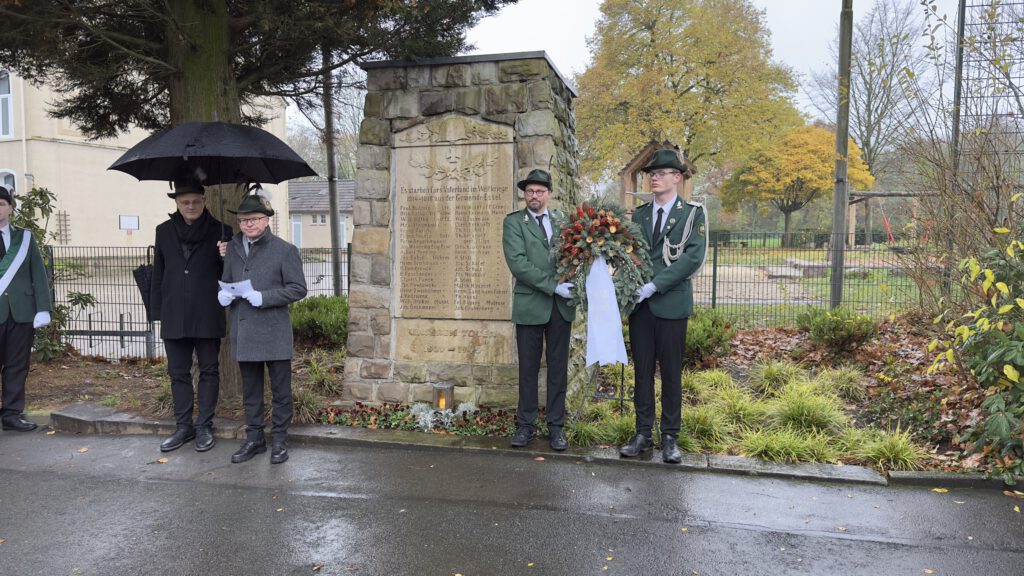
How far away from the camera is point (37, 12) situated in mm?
5293

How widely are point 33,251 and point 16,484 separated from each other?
224cm

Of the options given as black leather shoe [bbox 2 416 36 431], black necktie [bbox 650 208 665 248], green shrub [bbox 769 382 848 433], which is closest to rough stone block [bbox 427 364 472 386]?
black necktie [bbox 650 208 665 248]

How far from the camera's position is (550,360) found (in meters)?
5.18

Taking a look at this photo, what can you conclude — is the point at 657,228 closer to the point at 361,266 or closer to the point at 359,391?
the point at 361,266

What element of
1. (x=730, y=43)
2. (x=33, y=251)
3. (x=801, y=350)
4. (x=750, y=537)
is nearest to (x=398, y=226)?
(x=33, y=251)

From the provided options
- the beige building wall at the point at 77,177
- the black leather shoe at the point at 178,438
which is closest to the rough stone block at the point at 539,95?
the black leather shoe at the point at 178,438

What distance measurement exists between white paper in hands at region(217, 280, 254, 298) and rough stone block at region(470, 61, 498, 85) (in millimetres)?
2417

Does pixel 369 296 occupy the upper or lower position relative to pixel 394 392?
upper

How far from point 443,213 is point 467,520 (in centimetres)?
274

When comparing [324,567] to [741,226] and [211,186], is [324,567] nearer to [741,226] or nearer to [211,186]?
[211,186]

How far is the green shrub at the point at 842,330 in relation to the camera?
296 inches

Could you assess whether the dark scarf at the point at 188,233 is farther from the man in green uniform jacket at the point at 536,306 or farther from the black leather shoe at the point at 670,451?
the black leather shoe at the point at 670,451

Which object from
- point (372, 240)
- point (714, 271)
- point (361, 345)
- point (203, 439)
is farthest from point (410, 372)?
point (714, 271)

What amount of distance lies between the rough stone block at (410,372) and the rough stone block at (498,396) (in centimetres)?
48
